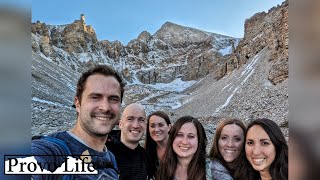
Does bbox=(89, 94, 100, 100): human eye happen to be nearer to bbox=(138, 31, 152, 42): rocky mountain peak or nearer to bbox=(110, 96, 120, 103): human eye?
bbox=(110, 96, 120, 103): human eye

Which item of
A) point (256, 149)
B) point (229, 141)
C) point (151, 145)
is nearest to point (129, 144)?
point (151, 145)

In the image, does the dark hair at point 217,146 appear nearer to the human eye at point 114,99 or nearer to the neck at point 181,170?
the neck at point 181,170

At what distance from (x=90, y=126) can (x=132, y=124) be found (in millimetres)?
222

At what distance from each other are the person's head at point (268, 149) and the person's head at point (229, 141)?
73 millimetres

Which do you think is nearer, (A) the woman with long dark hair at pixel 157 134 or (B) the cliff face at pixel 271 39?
Answer: (B) the cliff face at pixel 271 39

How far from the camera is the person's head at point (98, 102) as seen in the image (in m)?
1.74

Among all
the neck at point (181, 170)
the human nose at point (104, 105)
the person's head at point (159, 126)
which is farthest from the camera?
the person's head at point (159, 126)

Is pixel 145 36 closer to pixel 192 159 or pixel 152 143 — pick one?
pixel 152 143

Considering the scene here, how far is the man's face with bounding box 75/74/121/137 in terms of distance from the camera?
5.71 feet

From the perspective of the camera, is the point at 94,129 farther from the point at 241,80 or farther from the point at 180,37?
the point at 241,80

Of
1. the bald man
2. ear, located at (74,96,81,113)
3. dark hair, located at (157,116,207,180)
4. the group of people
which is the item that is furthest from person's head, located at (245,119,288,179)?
ear, located at (74,96,81,113)

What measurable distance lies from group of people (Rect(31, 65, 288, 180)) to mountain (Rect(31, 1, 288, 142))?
6 cm

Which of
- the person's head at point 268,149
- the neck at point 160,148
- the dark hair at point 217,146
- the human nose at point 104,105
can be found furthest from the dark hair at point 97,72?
the person's head at point 268,149

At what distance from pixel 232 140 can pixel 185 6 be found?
706 millimetres
